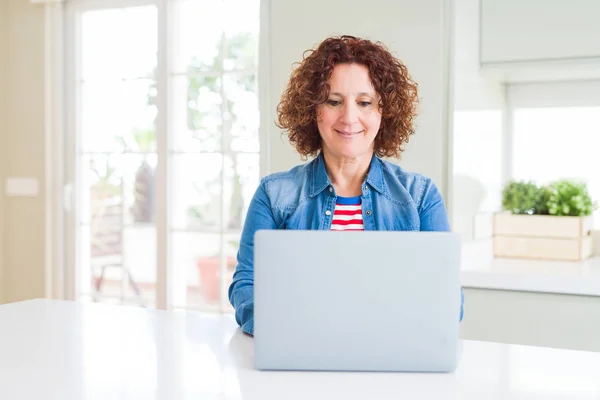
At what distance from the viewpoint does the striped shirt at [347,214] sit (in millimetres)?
1735

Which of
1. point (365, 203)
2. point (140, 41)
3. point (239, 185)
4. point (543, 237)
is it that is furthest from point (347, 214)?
point (140, 41)

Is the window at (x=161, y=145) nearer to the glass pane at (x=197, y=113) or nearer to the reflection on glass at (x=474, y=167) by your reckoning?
the glass pane at (x=197, y=113)

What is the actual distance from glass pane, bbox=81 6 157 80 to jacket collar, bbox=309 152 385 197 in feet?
8.10

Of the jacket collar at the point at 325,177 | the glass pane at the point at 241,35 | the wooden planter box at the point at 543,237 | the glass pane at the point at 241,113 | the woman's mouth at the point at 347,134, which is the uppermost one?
the glass pane at the point at 241,35

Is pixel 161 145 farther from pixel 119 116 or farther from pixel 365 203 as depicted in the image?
pixel 365 203

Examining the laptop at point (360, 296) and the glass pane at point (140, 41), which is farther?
the glass pane at point (140, 41)

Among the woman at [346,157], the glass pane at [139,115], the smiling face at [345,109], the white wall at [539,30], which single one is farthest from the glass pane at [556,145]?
the glass pane at [139,115]

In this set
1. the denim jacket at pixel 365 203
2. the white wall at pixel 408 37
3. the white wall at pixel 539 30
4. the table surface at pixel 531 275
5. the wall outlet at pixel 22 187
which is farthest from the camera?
the wall outlet at pixel 22 187

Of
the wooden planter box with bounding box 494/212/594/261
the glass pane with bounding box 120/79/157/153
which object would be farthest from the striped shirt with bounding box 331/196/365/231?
the glass pane with bounding box 120/79/157/153

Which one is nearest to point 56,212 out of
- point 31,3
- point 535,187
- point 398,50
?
point 31,3

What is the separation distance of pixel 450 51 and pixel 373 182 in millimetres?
1260

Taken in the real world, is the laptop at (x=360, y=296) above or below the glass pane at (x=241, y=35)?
below

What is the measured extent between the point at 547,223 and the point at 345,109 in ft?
5.29

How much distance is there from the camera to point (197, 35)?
3832 millimetres
